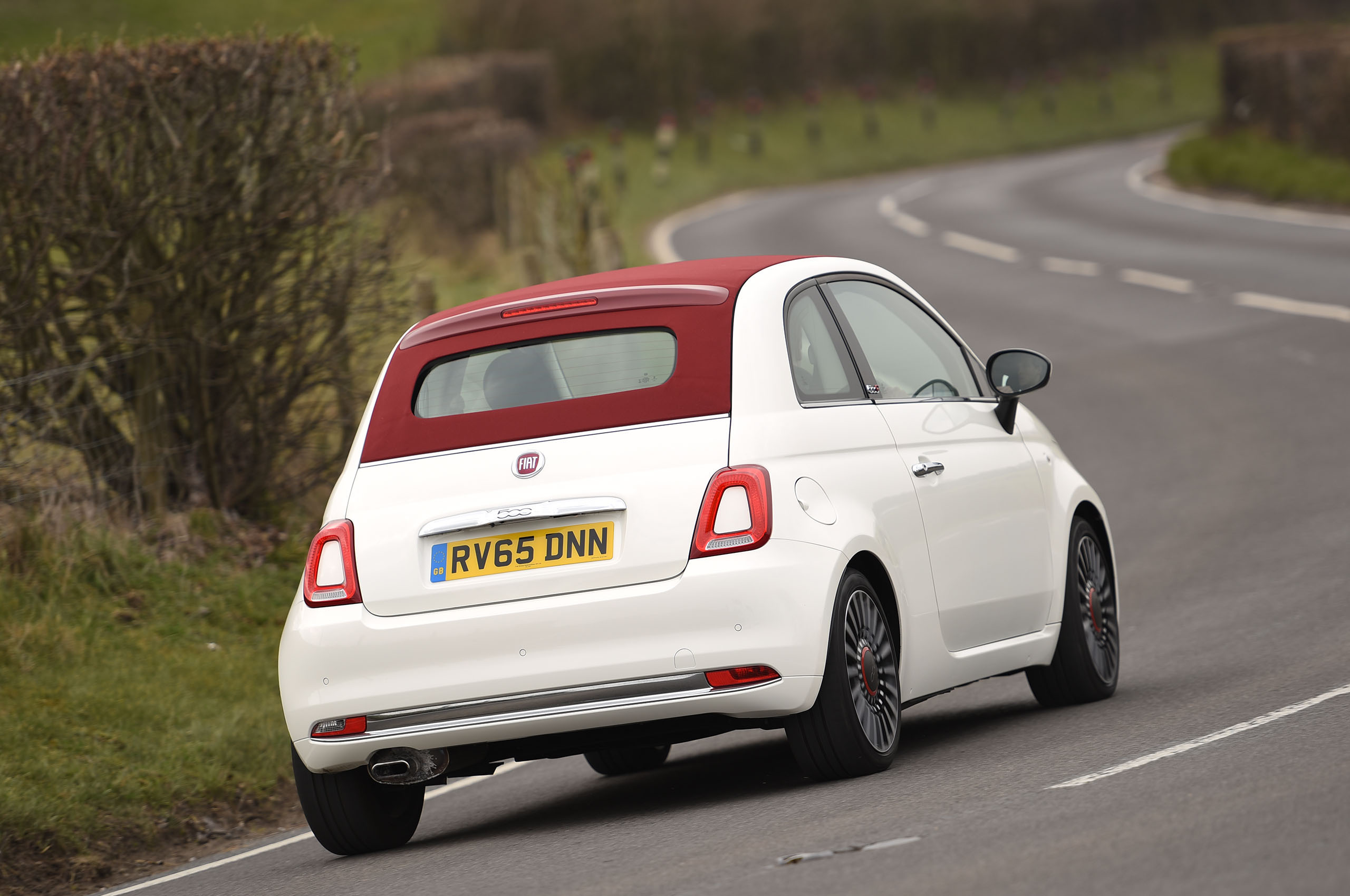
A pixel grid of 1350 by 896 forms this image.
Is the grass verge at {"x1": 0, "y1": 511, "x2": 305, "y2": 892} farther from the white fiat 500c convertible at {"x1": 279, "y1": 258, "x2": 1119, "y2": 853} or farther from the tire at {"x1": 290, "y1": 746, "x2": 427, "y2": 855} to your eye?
the white fiat 500c convertible at {"x1": 279, "y1": 258, "x2": 1119, "y2": 853}

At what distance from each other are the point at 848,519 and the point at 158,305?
5.71m

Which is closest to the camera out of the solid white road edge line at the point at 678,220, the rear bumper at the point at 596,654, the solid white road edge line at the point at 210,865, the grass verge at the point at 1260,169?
the rear bumper at the point at 596,654

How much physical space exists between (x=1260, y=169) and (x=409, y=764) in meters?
30.4

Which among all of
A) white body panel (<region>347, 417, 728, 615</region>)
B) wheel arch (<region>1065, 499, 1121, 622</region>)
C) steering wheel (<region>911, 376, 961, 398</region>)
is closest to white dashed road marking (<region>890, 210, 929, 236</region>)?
wheel arch (<region>1065, 499, 1121, 622</region>)

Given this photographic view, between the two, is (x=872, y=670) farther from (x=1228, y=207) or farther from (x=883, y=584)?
(x=1228, y=207)

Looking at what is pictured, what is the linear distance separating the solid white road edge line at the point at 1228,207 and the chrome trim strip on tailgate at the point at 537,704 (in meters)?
23.8

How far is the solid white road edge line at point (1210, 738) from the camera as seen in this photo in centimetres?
621

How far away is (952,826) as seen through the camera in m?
5.70

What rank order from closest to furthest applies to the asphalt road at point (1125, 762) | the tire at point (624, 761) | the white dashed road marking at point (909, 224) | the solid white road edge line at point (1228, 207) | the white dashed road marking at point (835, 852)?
the asphalt road at point (1125, 762) < the white dashed road marking at point (835, 852) < the tire at point (624, 761) < the solid white road edge line at point (1228, 207) < the white dashed road marking at point (909, 224)

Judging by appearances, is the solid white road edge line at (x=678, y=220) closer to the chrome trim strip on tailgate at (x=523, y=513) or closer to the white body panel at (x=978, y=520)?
the white body panel at (x=978, y=520)

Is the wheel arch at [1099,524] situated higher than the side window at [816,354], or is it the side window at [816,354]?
the side window at [816,354]

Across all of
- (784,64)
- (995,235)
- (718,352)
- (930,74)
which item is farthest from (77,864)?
(930,74)

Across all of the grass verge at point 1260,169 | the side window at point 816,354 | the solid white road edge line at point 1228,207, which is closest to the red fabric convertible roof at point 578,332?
the side window at point 816,354

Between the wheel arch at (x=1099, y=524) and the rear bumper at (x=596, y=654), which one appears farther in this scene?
the wheel arch at (x=1099, y=524)
